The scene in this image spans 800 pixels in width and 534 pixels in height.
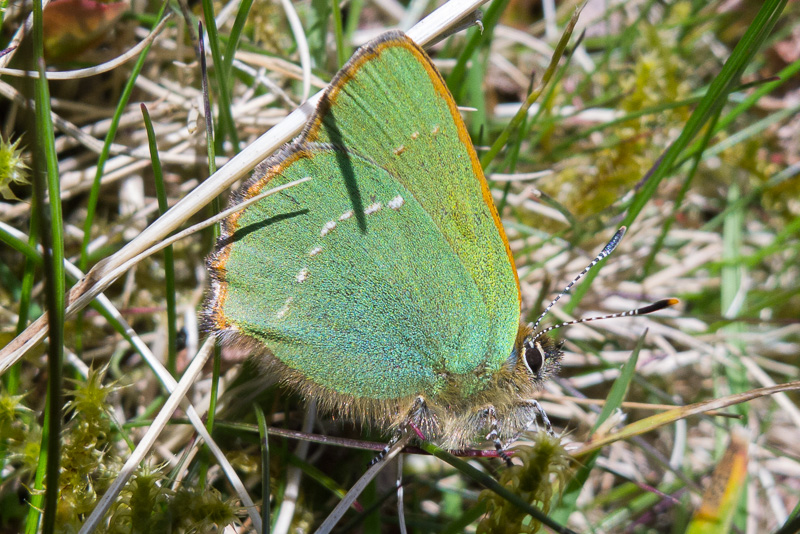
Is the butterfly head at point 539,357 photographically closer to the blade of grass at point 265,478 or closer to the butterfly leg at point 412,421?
the butterfly leg at point 412,421

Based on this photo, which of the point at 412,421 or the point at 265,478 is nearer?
the point at 265,478

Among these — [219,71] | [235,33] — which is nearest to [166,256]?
[219,71]

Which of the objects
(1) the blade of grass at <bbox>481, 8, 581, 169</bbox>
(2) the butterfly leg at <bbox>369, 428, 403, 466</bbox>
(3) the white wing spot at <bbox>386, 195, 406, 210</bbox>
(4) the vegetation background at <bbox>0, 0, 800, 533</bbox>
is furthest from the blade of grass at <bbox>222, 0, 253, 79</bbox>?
(2) the butterfly leg at <bbox>369, 428, 403, 466</bbox>

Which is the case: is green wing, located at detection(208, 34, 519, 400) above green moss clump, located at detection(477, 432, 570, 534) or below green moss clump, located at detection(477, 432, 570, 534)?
above

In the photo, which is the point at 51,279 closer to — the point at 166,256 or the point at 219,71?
the point at 166,256


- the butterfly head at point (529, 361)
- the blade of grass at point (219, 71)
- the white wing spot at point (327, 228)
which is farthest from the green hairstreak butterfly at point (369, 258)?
the blade of grass at point (219, 71)

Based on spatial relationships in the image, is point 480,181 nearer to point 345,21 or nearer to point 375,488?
point 375,488

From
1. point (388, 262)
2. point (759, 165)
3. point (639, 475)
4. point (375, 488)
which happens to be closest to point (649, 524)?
point (639, 475)

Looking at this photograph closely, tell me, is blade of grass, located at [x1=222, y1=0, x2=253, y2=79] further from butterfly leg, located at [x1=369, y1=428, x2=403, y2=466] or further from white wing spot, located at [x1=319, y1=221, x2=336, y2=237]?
butterfly leg, located at [x1=369, y1=428, x2=403, y2=466]

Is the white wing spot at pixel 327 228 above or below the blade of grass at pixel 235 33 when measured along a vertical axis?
below
